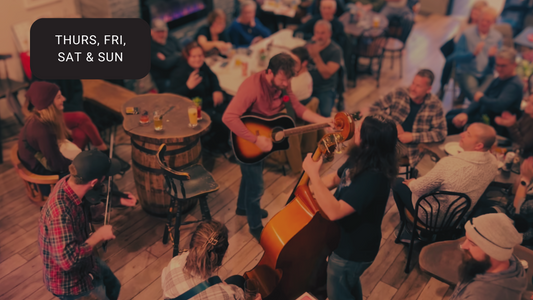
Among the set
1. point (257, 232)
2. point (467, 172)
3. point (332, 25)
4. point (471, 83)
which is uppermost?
point (467, 172)

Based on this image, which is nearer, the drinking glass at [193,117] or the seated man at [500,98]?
the drinking glass at [193,117]

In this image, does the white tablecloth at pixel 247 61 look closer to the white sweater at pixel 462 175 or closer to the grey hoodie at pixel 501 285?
the white sweater at pixel 462 175

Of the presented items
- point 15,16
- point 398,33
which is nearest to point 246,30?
point 398,33

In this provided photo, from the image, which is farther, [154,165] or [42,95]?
[154,165]

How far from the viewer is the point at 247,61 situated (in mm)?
5047

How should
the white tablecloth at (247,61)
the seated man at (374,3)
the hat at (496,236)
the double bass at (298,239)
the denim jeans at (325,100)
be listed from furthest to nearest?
the seated man at (374,3)
the denim jeans at (325,100)
the white tablecloth at (247,61)
the double bass at (298,239)
the hat at (496,236)

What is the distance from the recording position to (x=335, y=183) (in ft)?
8.52

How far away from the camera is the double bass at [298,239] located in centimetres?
237

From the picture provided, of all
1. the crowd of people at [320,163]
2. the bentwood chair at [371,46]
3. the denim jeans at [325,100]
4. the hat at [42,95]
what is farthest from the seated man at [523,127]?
the hat at [42,95]

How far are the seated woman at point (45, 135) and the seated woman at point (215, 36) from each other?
224 cm

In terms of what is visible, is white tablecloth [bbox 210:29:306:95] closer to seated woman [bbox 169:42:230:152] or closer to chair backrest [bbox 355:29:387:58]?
seated woman [bbox 169:42:230:152]

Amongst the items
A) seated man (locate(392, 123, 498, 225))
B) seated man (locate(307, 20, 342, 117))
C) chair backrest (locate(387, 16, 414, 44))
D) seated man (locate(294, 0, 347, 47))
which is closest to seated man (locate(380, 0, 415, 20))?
chair backrest (locate(387, 16, 414, 44))

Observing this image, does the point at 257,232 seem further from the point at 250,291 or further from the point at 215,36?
the point at 215,36

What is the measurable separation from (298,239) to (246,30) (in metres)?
4.08
